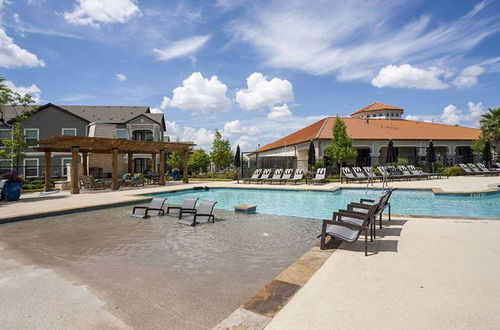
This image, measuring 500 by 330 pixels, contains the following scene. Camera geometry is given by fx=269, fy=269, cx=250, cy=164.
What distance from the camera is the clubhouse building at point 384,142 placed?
27469 mm

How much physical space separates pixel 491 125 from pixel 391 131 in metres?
8.48

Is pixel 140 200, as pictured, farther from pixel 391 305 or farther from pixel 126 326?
pixel 391 305

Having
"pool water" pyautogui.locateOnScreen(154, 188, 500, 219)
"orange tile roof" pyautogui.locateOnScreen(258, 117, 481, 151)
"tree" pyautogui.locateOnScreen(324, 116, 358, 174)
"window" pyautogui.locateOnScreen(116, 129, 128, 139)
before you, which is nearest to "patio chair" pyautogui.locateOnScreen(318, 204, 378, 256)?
"pool water" pyautogui.locateOnScreen(154, 188, 500, 219)

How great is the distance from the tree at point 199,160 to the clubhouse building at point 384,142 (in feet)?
24.8

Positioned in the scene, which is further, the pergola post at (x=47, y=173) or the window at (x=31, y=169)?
the window at (x=31, y=169)

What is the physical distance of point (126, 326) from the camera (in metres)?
2.30

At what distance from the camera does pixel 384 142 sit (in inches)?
1099

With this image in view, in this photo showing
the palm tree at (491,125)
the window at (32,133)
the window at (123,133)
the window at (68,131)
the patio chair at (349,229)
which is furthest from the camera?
the window at (123,133)

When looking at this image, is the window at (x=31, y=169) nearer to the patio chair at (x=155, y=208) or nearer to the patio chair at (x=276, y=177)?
the patio chair at (x=276, y=177)

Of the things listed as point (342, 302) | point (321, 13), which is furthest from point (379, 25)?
point (342, 302)

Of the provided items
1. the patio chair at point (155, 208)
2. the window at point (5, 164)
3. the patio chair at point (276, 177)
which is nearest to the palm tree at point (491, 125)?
the patio chair at point (276, 177)

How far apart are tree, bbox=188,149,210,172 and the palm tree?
29274 millimetres

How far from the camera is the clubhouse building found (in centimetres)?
2747

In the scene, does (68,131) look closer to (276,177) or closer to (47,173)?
(47,173)
